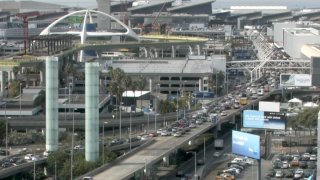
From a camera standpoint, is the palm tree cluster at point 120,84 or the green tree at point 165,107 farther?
the palm tree cluster at point 120,84

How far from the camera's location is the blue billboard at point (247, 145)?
18.8m

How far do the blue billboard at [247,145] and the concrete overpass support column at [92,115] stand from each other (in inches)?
127

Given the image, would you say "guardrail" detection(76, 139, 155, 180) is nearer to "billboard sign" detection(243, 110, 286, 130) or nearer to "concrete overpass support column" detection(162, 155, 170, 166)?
"concrete overpass support column" detection(162, 155, 170, 166)

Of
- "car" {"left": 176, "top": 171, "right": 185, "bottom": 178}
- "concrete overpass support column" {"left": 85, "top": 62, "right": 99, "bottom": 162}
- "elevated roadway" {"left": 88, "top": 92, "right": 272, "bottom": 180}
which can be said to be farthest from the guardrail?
"car" {"left": 176, "top": 171, "right": 185, "bottom": 178}

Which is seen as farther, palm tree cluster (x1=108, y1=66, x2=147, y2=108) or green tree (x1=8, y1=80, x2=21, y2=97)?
green tree (x1=8, y1=80, x2=21, y2=97)

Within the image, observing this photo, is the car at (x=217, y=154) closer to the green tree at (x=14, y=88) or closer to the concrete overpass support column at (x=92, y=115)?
the concrete overpass support column at (x=92, y=115)

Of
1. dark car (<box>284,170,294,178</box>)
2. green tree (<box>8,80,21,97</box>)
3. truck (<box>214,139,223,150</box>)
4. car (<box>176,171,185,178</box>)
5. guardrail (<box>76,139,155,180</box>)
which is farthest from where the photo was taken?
green tree (<box>8,80,21,97</box>)

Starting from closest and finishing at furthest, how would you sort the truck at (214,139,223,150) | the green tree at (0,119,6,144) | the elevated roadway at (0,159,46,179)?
the elevated roadway at (0,159,46,179)
the green tree at (0,119,6,144)
the truck at (214,139,223,150)

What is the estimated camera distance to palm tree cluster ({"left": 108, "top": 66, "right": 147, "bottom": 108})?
31828mm

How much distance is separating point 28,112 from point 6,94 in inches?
176

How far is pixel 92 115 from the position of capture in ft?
70.8

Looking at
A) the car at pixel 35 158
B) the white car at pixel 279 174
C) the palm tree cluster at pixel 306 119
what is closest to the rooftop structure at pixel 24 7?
the palm tree cluster at pixel 306 119

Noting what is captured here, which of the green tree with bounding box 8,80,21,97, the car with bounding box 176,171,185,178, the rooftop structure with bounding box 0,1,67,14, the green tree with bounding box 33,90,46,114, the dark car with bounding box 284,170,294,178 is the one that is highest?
the rooftop structure with bounding box 0,1,67,14

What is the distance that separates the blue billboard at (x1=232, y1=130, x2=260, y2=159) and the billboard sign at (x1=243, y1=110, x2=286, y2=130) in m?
4.48
